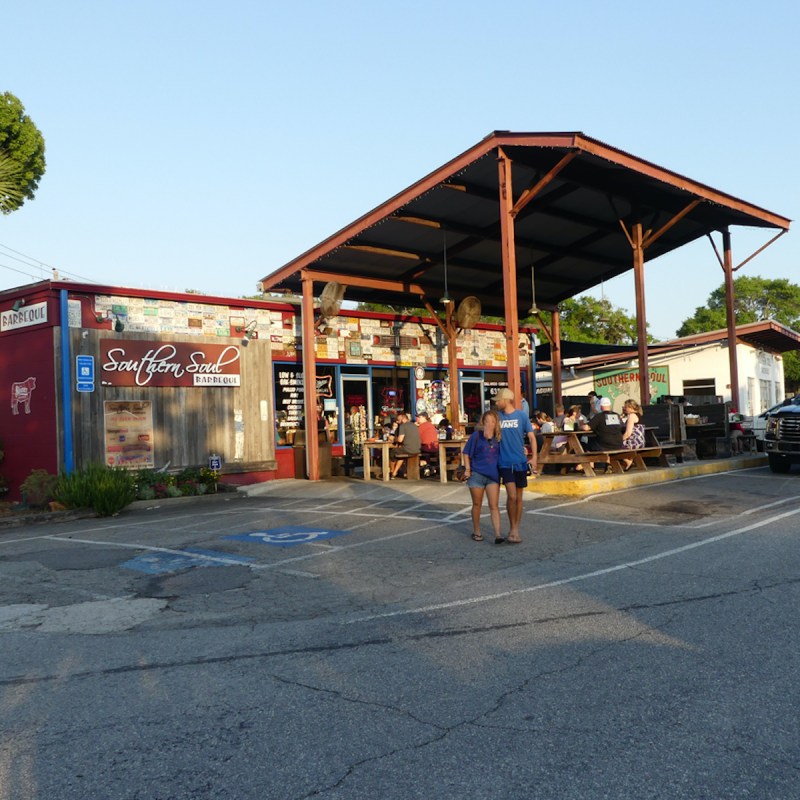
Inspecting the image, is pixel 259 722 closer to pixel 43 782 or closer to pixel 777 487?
pixel 43 782

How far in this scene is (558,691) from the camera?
166 inches

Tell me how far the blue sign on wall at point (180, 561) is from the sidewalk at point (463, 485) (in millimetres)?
4715

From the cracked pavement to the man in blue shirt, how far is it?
41 centimetres

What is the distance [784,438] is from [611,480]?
4675 millimetres

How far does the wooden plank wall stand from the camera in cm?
1545

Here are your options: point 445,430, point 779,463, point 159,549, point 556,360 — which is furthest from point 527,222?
point 159,549

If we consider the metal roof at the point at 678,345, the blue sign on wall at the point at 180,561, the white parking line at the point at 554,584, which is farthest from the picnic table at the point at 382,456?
the metal roof at the point at 678,345

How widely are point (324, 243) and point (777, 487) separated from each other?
1014 cm

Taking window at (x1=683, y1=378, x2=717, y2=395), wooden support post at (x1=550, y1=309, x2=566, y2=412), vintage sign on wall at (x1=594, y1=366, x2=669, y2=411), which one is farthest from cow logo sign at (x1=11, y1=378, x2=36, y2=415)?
window at (x1=683, y1=378, x2=717, y2=395)

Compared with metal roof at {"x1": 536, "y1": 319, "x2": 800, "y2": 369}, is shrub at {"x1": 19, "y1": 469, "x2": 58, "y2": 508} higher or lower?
lower

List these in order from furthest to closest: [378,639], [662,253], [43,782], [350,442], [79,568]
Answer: [662,253] → [350,442] → [79,568] → [378,639] → [43,782]

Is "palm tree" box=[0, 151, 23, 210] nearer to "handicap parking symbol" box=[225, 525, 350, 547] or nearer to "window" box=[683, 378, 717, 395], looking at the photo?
"handicap parking symbol" box=[225, 525, 350, 547]

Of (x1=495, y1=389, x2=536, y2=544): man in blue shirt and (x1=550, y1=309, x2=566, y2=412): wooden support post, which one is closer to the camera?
(x1=495, y1=389, x2=536, y2=544): man in blue shirt

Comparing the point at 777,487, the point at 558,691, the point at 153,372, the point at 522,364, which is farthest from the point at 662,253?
the point at 558,691
